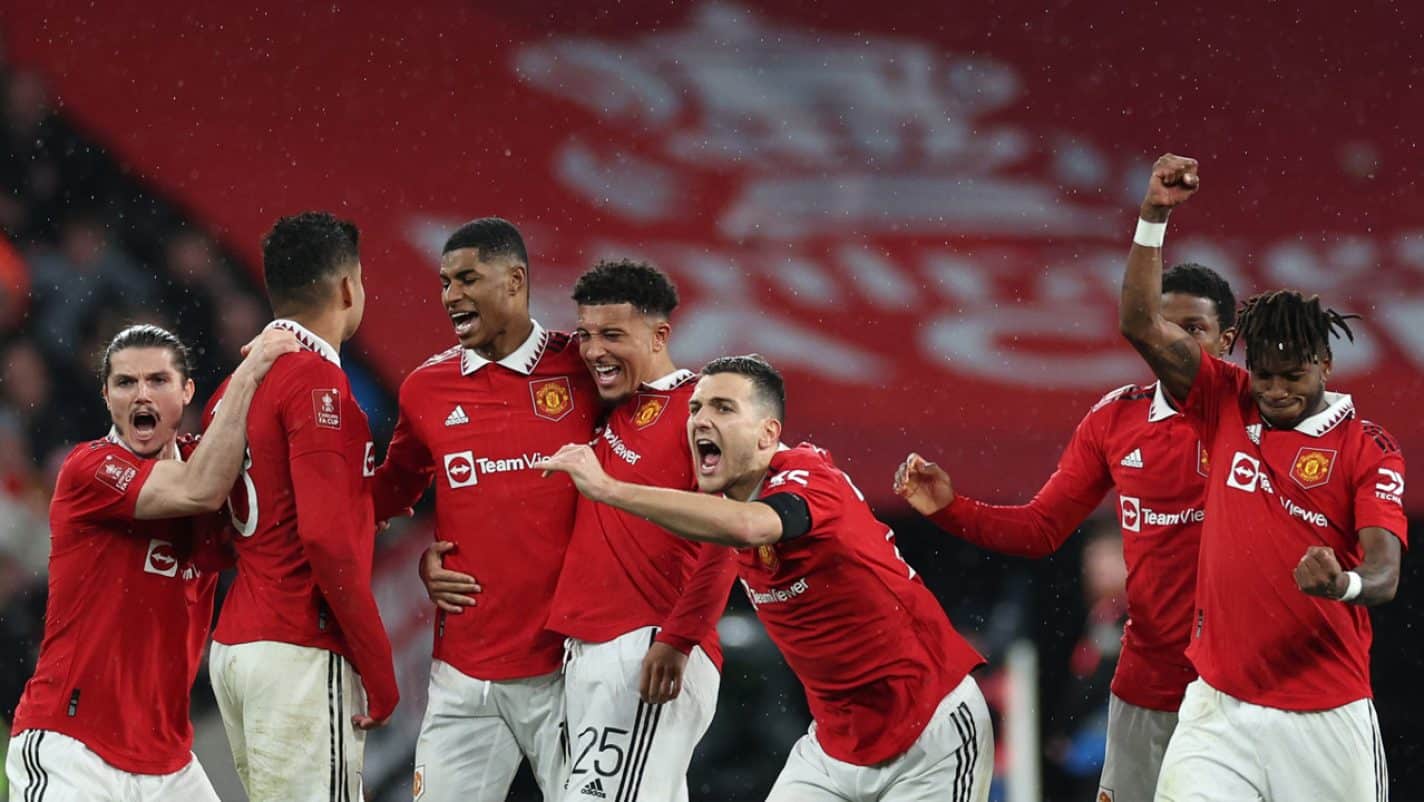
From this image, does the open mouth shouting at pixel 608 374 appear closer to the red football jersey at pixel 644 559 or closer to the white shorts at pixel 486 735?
the red football jersey at pixel 644 559

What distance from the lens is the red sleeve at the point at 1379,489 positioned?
14.5 feet

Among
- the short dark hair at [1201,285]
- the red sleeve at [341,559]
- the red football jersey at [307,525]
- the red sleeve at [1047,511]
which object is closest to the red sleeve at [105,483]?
the red football jersey at [307,525]

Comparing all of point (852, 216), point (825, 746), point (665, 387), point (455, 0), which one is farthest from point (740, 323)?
point (825, 746)

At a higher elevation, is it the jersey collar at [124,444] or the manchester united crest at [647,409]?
the manchester united crest at [647,409]

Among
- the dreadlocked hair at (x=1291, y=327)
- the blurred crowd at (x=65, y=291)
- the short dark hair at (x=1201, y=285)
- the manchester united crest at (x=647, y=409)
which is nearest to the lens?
the dreadlocked hair at (x=1291, y=327)

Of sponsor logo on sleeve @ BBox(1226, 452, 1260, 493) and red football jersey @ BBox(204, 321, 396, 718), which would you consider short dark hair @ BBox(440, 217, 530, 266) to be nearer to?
red football jersey @ BBox(204, 321, 396, 718)

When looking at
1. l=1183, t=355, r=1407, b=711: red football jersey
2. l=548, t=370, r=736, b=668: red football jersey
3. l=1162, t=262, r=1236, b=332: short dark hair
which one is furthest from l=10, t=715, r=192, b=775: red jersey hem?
l=1162, t=262, r=1236, b=332: short dark hair

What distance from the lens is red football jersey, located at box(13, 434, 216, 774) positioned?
184 inches

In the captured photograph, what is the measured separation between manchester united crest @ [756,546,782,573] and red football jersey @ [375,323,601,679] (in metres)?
0.65

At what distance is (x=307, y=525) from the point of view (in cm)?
449

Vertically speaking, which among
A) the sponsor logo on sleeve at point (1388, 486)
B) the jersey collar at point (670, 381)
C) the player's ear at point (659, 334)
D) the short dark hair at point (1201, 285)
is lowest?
the sponsor logo on sleeve at point (1388, 486)

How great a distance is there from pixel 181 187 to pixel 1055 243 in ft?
14.1

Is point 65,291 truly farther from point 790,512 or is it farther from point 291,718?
point 790,512

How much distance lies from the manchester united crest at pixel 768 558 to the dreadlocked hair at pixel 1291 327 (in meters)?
1.41
